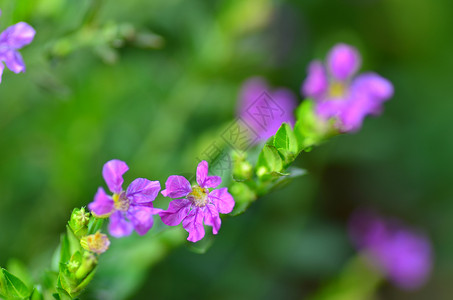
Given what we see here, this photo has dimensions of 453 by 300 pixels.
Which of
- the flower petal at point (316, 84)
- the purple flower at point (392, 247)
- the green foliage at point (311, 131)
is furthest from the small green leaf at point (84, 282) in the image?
the purple flower at point (392, 247)

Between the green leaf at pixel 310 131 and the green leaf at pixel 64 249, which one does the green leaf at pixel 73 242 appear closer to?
the green leaf at pixel 64 249

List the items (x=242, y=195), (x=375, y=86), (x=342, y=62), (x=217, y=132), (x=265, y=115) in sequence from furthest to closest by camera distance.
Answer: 1. (x=217, y=132)
2. (x=265, y=115)
3. (x=342, y=62)
4. (x=375, y=86)
5. (x=242, y=195)

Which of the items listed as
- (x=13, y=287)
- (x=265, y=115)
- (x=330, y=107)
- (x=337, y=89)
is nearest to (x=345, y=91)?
(x=337, y=89)

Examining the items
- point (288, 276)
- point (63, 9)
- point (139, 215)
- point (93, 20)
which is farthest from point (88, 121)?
point (139, 215)

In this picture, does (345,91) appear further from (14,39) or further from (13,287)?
(13,287)

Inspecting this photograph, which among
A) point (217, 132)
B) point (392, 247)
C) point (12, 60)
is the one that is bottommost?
point (392, 247)

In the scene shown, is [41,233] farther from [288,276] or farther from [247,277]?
[288,276]

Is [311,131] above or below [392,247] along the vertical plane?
above
